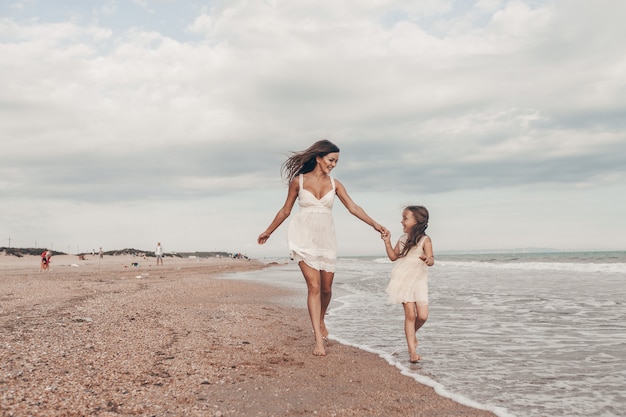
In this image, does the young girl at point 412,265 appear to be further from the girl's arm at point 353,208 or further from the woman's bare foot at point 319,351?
the woman's bare foot at point 319,351

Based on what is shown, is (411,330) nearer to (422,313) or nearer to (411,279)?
(422,313)

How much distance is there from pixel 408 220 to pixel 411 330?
136cm

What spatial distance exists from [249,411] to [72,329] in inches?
150

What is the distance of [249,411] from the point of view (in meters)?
3.57

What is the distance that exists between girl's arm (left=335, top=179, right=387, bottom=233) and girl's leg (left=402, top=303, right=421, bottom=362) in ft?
3.33

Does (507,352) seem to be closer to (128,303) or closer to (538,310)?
(538,310)

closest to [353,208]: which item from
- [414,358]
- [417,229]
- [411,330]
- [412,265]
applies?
[417,229]

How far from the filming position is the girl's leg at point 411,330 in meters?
5.56

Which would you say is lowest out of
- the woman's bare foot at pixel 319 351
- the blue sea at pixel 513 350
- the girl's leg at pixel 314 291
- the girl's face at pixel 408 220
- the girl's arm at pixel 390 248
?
the blue sea at pixel 513 350

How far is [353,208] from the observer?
6.18 m

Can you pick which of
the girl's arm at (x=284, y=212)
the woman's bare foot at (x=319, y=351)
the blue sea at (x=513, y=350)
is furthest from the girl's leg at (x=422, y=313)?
the girl's arm at (x=284, y=212)

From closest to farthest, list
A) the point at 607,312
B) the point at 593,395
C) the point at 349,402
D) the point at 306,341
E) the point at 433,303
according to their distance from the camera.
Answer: the point at 349,402, the point at 593,395, the point at 306,341, the point at 607,312, the point at 433,303

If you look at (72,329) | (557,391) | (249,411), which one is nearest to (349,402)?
(249,411)

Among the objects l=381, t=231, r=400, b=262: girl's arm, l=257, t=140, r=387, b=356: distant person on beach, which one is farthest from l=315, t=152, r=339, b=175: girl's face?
l=381, t=231, r=400, b=262: girl's arm
